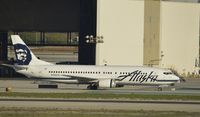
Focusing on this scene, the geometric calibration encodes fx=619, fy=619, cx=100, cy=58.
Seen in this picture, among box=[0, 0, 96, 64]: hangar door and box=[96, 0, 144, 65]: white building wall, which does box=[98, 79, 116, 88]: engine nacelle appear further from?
box=[0, 0, 96, 64]: hangar door

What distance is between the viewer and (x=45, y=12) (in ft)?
312

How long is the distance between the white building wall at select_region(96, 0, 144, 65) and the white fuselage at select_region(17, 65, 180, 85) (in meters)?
14.8

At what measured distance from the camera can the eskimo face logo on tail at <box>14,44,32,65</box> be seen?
7334cm

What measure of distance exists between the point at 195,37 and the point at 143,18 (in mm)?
12680

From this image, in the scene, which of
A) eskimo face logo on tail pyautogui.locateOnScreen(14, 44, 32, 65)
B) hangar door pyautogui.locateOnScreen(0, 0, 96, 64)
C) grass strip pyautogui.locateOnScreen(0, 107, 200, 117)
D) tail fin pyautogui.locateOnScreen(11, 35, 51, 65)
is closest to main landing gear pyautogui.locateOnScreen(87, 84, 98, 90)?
tail fin pyautogui.locateOnScreen(11, 35, 51, 65)

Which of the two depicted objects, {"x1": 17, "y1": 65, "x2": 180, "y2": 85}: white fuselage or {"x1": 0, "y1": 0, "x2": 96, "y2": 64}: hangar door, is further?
{"x1": 0, "y1": 0, "x2": 96, "y2": 64}: hangar door

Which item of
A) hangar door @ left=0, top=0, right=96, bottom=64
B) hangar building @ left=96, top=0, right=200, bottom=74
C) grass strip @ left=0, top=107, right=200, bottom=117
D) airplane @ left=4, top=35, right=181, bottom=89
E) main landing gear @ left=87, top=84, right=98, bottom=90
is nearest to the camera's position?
grass strip @ left=0, top=107, right=200, bottom=117

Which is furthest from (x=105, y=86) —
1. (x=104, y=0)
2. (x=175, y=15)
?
(x=175, y=15)

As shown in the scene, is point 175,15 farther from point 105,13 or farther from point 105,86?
point 105,86

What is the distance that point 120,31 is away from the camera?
86375 millimetres

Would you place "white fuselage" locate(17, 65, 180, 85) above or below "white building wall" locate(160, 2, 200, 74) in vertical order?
below

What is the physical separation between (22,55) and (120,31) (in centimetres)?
1773

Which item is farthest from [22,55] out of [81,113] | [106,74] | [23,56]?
[81,113]

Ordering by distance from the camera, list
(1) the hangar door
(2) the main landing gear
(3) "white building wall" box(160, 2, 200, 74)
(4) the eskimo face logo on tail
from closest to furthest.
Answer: (2) the main landing gear
(4) the eskimo face logo on tail
(3) "white building wall" box(160, 2, 200, 74)
(1) the hangar door
